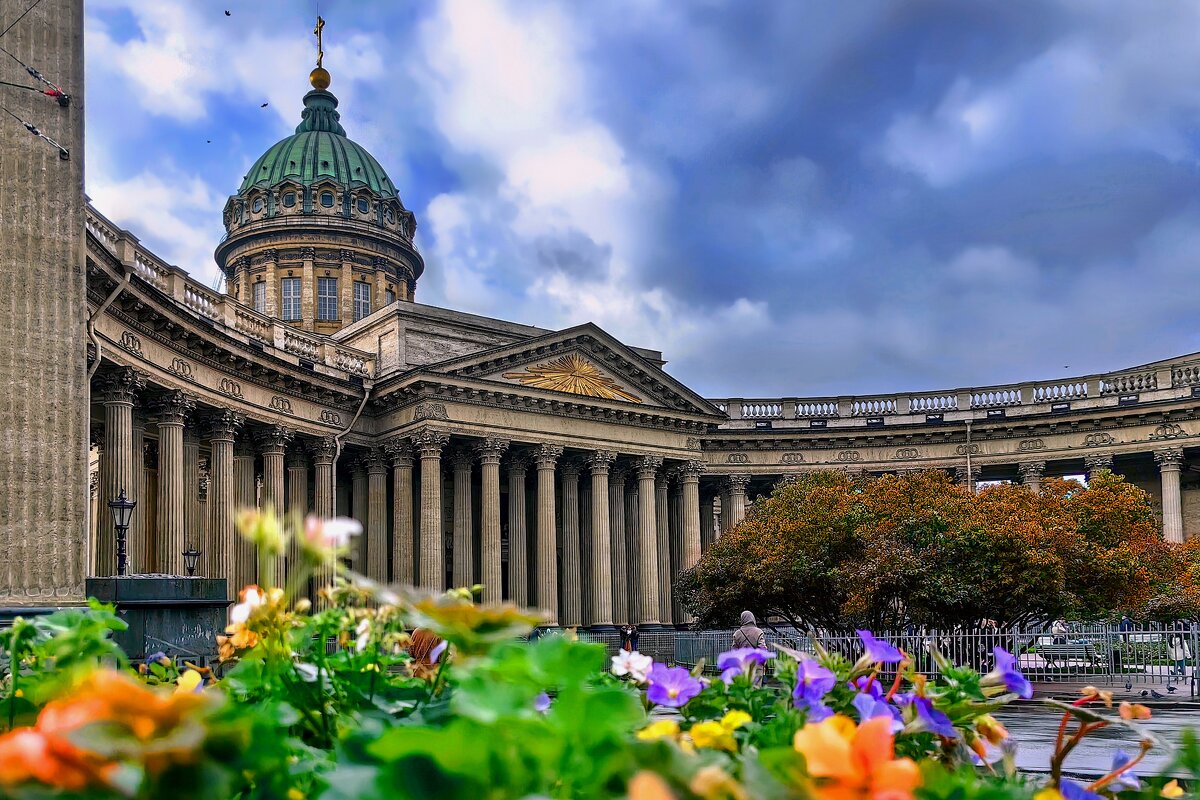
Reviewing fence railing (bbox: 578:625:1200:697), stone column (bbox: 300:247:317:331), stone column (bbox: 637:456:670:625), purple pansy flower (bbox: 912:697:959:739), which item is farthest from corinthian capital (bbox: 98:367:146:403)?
purple pansy flower (bbox: 912:697:959:739)

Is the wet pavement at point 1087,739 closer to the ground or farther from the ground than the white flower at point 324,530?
closer to the ground

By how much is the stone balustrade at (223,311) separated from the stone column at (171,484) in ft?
9.97

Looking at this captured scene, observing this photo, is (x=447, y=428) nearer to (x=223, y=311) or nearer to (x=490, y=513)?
(x=490, y=513)

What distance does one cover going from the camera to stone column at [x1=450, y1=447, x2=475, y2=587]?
151ft

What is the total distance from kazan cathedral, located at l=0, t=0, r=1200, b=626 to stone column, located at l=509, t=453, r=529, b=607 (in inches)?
3.6

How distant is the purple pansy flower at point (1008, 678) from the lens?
3516 millimetres

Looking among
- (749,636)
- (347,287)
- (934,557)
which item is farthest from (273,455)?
(749,636)

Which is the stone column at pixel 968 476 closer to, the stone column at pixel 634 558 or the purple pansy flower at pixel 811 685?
the stone column at pixel 634 558

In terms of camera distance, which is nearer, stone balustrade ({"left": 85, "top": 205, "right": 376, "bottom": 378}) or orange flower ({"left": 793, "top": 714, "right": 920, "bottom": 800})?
orange flower ({"left": 793, "top": 714, "right": 920, "bottom": 800})

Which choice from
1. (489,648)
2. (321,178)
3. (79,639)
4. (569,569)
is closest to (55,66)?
(79,639)

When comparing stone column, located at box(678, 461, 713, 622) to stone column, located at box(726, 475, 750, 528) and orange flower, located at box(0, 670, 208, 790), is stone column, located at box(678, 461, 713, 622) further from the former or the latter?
orange flower, located at box(0, 670, 208, 790)

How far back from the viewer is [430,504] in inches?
1756

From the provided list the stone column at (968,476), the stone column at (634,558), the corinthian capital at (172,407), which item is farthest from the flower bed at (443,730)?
the stone column at (968,476)

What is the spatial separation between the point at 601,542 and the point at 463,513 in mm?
5980
